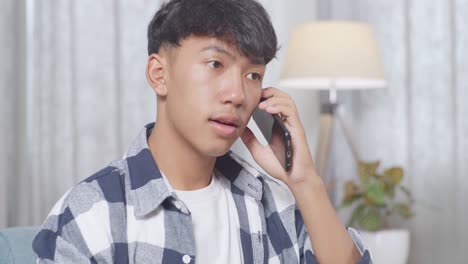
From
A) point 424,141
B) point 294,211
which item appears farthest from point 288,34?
point 294,211

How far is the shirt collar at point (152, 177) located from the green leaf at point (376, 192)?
1.24 meters

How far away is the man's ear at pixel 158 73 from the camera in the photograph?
1.11 metres

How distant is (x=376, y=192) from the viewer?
235 cm

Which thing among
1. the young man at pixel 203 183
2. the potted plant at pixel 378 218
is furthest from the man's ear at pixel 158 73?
the potted plant at pixel 378 218

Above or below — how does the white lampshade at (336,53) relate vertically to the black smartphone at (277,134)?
above

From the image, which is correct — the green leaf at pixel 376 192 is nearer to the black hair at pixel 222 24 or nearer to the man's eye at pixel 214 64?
the black hair at pixel 222 24

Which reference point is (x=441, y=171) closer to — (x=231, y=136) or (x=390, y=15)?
(x=390, y=15)

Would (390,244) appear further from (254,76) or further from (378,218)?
(254,76)

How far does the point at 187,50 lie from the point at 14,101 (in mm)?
1483

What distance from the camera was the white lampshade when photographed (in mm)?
2449

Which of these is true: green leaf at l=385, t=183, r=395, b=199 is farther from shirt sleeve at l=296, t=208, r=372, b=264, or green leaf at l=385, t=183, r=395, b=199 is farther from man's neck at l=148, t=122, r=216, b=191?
man's neck at l=148, t=122, r=216, b=191

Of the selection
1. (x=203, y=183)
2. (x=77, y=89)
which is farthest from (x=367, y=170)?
(x=203, y=183)

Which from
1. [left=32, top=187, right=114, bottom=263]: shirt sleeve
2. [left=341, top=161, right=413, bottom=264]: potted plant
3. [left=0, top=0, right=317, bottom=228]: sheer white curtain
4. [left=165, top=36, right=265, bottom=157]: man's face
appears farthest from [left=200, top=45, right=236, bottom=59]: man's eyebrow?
[left=0, top=0, right=317, bottom=228]: sheer white curtain

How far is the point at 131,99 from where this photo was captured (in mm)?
2715
